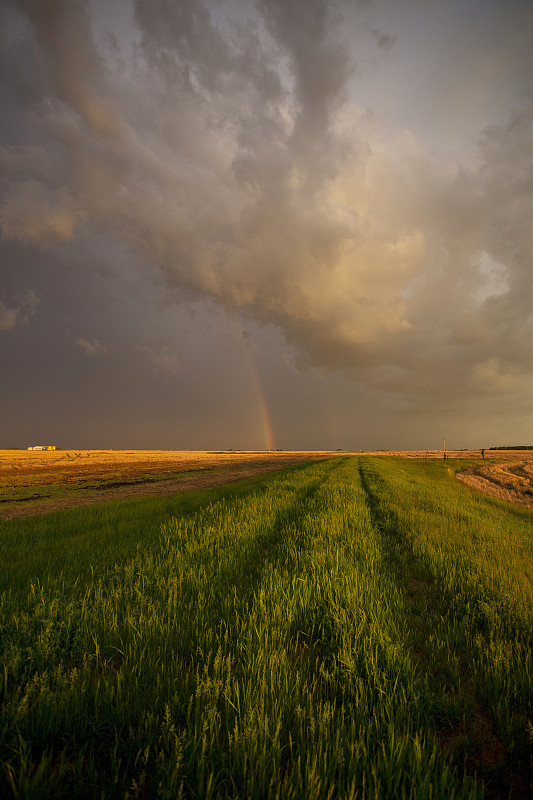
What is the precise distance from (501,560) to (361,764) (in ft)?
20.2

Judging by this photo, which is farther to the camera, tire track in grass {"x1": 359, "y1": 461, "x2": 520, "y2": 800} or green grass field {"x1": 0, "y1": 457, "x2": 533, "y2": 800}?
tire track in grass {"x1": 359, "y1": 461, "x2": 520, "y2": 800}

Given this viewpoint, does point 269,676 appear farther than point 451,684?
No

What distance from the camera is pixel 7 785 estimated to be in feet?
5.86

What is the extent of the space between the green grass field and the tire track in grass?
15mm

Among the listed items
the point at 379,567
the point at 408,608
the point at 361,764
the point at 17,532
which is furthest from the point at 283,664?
the point at 17,532

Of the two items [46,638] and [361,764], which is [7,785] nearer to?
[46,638]

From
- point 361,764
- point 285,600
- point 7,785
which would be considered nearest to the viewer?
point 7,785

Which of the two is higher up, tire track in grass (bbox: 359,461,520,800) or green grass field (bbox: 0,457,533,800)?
green grass field (bbox: 0,457,533,800)

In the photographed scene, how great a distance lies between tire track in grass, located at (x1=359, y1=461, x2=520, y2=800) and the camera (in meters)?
2.11

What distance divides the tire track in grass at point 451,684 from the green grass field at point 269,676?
0.6 inches

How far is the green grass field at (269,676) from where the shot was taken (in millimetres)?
1886

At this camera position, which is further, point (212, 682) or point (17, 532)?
point (17, 532)

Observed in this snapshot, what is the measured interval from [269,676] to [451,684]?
1.74 metres

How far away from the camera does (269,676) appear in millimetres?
2729
